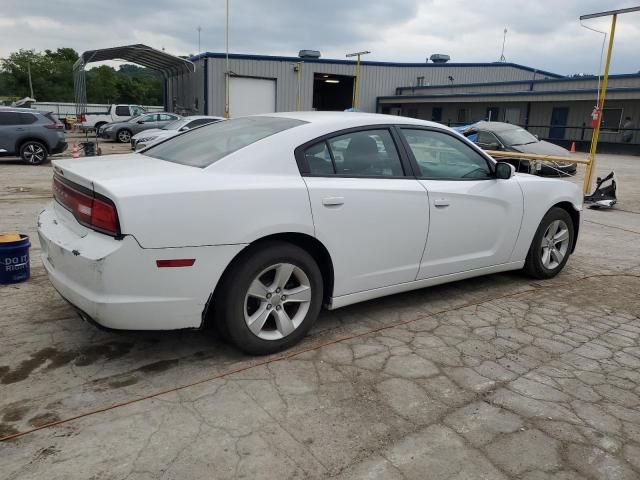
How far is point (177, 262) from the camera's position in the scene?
2.87m

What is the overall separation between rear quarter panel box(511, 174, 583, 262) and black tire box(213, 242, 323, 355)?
7.45ft

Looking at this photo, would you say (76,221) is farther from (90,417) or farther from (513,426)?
(513,426)

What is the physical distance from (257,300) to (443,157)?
1976 millimetres

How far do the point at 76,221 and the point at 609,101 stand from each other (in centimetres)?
2710

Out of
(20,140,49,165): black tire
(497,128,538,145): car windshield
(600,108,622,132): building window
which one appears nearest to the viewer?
(20,140,49,165): black tire

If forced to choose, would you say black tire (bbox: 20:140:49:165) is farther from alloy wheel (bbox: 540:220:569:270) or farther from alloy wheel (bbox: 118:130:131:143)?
alloy wheel (bbox: 540:220:569:270)

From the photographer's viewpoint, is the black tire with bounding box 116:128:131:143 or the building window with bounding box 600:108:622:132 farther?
the building window with bounding box 600:108:622:132

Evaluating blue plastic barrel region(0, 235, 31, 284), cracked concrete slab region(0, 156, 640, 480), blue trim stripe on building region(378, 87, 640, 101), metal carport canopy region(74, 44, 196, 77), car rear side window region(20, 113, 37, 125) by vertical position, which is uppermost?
metal carport canopy region(74, 44, 196, 77)

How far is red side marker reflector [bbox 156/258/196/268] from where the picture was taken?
2.83 m

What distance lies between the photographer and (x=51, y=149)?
14750 mm

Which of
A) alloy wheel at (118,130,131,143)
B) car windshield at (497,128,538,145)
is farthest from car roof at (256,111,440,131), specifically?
alloy wheel at (118,130,131,143)

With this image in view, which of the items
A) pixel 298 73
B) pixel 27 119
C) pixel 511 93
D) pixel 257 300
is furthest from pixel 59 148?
pixel 511 93

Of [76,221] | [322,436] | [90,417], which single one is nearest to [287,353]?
[322,436]

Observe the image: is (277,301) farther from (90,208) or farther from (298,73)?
(298,73)
